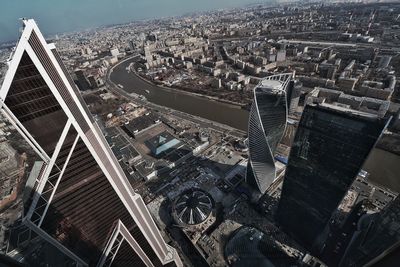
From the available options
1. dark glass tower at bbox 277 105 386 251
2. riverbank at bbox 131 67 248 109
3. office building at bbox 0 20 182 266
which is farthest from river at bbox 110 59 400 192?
office building at bbox 0 20 182 266

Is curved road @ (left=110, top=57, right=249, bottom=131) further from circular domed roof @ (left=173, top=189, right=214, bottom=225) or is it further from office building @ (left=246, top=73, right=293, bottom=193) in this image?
circular domed roof @ (left=173, top=189, right=214, bottom=225)

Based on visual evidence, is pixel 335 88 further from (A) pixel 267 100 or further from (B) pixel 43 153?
(B) pixel 43 153

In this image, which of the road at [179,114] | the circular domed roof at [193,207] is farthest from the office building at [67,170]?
the road at [179,114]

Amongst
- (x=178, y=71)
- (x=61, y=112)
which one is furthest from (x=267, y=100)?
(x=178, y=71)

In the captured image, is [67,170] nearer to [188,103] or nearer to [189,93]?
[188,103]

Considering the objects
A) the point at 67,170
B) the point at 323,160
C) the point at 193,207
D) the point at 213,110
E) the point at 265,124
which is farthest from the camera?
the point at 213,110

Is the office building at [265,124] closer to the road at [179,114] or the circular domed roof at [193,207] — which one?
the circular domed roof at [193,207]

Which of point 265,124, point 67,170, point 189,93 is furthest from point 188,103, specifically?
point 67,170
